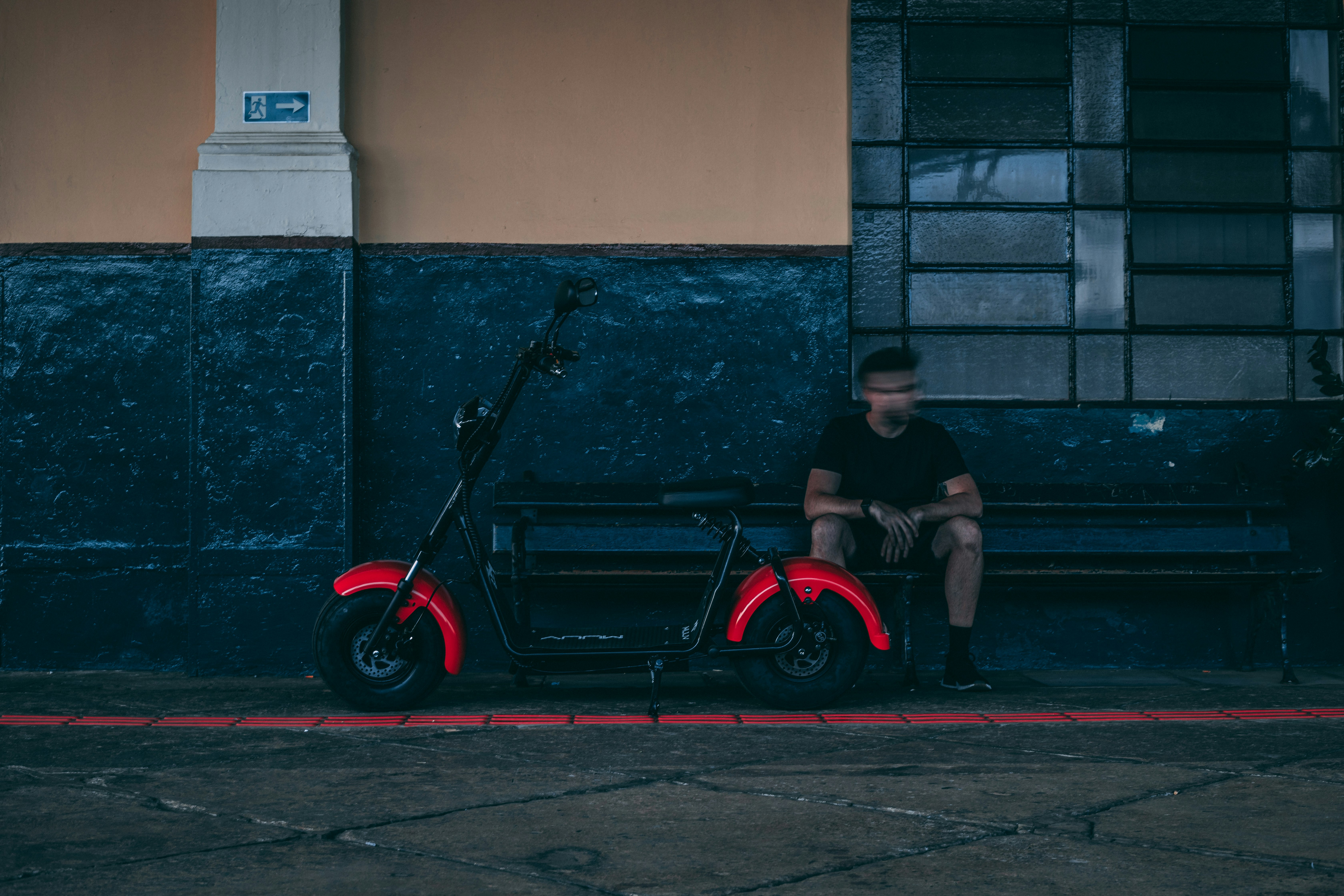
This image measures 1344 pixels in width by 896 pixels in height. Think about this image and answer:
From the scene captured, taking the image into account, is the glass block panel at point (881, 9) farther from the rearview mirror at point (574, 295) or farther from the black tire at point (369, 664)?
the black tire at point (369, 664)

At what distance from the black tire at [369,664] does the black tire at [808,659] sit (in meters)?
1.23

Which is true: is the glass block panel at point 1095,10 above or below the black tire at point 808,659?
above

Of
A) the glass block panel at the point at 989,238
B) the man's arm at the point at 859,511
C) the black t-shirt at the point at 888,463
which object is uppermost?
the glass block panel at the point at 989,238

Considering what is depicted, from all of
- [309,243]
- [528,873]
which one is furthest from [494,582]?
[528,873]

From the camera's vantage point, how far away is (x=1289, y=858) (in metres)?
2.89

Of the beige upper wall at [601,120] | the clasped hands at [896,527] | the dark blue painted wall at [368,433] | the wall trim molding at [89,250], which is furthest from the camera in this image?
the beige upper wall at [601,120]

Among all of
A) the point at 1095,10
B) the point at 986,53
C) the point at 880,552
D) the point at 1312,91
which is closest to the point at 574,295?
the point at 880,552

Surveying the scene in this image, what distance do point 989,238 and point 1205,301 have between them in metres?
1.20

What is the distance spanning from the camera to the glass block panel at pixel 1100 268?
6586mm

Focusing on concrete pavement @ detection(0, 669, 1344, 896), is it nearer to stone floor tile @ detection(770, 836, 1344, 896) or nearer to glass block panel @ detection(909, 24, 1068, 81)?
stone floor tile @ detection(770, 836, 1344, 896)

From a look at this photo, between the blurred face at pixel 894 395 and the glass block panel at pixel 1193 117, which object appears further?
the glass block panel at pixel 1193 117

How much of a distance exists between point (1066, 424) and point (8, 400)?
17.1ft

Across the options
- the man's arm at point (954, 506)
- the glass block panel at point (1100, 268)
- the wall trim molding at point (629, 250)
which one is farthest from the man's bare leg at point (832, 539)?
the glass block panel at point (1100, 268)

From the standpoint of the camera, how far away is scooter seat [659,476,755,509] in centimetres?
480
